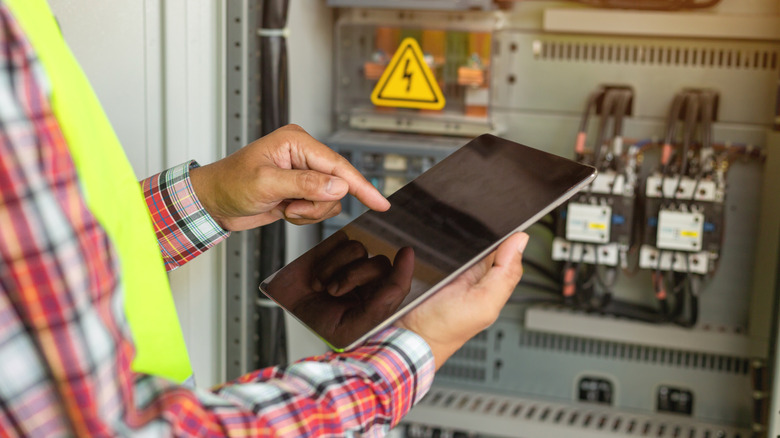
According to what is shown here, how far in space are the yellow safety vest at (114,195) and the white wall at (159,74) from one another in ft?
2.41

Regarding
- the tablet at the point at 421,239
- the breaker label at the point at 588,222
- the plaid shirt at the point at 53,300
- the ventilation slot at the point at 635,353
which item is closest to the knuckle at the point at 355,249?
the tablet at the point at 421,239

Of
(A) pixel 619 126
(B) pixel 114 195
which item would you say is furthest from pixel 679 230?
(B) pixel 114 195

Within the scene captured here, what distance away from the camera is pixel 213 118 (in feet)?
5.00

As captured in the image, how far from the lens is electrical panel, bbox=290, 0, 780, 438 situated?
1.75 meters

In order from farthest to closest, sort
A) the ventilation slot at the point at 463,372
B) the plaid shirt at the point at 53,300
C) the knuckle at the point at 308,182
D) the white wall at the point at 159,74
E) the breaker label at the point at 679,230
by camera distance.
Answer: the ventilation slot at the point at 463,372, the breaker label at the point at 679,230, the white wall at the point at 159,74, the knuckle at the point at 308,182, the plaid shirt at the point at 53,300

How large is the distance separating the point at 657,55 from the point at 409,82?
0.59 m

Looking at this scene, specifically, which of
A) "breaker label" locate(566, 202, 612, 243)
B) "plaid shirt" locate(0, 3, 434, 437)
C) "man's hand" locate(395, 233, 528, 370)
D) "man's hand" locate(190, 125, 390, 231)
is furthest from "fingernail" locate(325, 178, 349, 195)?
"breaker label" locate(566, 202, 612, 243)

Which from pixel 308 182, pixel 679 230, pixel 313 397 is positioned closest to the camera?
pixel 313 397

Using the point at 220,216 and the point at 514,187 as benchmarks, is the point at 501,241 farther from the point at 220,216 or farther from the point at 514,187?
the point at 220,216

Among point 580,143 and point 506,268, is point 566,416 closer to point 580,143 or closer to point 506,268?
point 580,143

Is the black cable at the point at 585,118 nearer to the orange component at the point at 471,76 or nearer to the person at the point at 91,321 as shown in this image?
the orange component at the point at 471,76

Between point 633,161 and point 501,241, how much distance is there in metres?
0.98

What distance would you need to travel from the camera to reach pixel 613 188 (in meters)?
1.75

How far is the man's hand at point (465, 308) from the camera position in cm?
87
